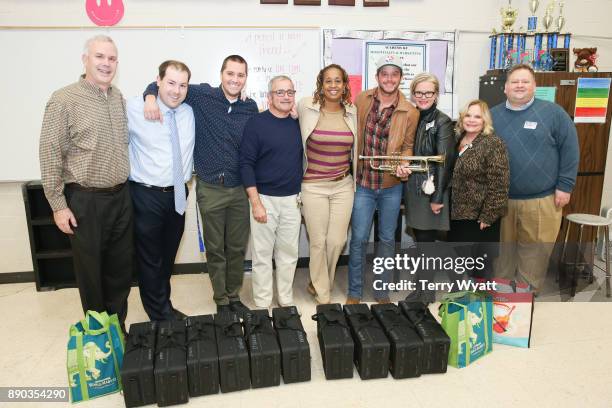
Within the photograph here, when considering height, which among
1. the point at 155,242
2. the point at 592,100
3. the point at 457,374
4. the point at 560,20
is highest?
the point at 560,20

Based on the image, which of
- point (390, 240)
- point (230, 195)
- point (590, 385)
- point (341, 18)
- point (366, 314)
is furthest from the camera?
point (341, 18)

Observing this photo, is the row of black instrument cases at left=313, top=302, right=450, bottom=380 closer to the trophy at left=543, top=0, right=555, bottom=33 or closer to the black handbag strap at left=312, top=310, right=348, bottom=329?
the black handbag strap at left=312, top=310, right=348, bottom=329

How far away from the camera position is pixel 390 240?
2.93 meters

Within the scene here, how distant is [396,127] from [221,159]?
43.6 inches

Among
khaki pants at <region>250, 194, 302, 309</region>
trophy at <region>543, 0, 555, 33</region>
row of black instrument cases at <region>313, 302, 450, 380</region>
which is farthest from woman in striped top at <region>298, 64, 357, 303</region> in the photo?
trophy at <region>543, 0, 555, 33</region>

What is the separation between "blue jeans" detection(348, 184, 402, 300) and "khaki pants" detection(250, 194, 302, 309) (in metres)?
0.40

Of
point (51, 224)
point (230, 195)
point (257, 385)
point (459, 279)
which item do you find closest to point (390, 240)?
point (459, 279)

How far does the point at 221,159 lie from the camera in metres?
2.58

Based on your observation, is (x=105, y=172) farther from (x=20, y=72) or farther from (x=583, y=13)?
(x=583, y=13)

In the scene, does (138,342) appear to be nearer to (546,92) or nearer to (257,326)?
(257,326)

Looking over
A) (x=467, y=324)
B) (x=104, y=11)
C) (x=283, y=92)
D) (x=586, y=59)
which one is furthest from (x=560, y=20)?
(x=104, y=11)

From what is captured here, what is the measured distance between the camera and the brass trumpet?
105 inches

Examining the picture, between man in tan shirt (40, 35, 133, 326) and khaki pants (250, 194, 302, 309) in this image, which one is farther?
khaki pants (250, 194, 302, 309)

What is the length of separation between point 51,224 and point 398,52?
3088 millimetres
